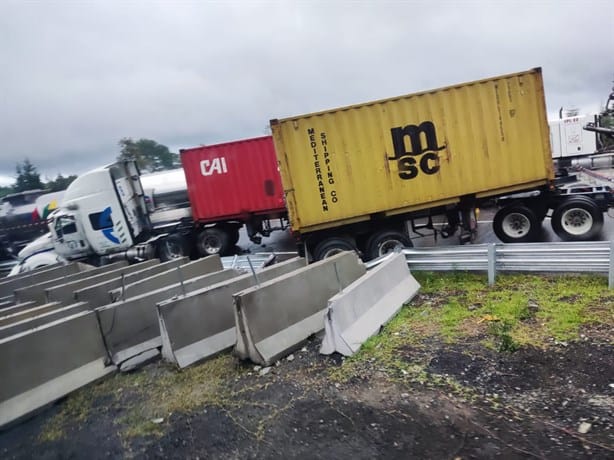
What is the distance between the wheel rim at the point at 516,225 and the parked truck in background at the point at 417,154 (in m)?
0.69

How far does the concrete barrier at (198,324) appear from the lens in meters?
4.80

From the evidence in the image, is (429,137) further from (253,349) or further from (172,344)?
(172,344)

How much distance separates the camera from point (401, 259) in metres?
6.45

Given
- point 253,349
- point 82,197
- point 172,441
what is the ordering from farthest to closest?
point 82,197, point 253,349, point 172,441

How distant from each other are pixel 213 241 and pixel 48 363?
30.2ft

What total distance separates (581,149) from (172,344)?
80.0 feet

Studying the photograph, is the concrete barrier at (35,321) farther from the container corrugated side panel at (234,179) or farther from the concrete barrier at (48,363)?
the container corrugated side panel at (234,179)

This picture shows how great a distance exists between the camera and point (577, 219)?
8867mm

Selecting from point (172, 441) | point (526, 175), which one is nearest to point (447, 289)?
point (526, 175)

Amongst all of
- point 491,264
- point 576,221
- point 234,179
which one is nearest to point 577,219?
point 576,221

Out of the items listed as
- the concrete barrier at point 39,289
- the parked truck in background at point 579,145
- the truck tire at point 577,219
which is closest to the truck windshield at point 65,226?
the concrete barrier at point 39,289

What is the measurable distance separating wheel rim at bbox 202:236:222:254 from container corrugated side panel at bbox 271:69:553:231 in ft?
18.9

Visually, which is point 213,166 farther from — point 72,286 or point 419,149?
point 419,149

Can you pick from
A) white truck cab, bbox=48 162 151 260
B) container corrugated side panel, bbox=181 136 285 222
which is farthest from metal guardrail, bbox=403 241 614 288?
white truck cab, bbox=48 162 151 260
